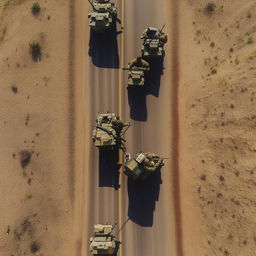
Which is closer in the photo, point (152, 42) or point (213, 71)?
point (152, 42)

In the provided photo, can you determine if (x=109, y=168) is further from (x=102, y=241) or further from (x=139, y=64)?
(x=139, y=64)

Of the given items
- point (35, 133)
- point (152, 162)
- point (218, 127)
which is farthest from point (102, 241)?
point (218, 127)

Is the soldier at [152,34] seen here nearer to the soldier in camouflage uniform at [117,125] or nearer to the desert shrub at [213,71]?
the desert shrub at [213,71]

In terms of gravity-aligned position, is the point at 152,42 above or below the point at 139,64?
above

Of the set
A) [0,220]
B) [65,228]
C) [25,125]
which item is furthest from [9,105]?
[65,228]

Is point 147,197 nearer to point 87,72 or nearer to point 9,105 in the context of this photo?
point 87,72

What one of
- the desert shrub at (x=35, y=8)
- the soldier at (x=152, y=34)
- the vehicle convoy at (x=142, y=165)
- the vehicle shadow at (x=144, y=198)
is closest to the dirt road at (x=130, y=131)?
the vehicle shadow at (x=144, y=198)
